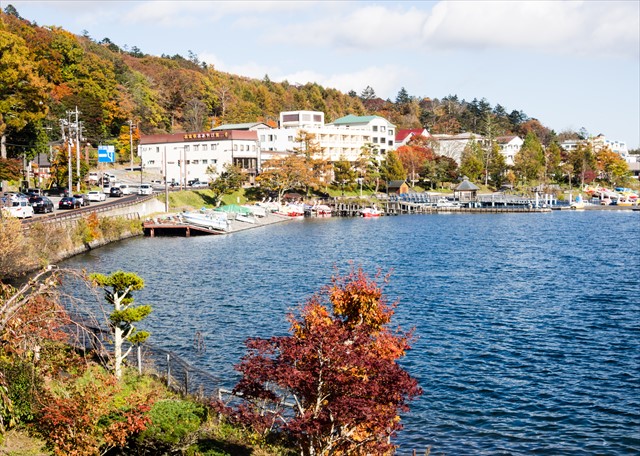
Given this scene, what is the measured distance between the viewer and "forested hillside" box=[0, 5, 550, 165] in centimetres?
7462

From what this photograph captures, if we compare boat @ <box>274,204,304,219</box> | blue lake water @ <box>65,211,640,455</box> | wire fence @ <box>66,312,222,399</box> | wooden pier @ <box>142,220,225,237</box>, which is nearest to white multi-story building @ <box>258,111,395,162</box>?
boat @ <box>274,204,304,219</box>

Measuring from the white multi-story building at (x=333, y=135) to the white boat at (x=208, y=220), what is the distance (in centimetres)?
3712

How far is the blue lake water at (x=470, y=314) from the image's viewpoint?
21922mm

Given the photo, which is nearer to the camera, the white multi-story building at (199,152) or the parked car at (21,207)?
the parked car at (21,207)

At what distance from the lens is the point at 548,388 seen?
25.0 m

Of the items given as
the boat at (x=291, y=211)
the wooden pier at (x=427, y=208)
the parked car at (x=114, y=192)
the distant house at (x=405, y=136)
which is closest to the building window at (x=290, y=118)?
the wooden pier at (x=427, y=208)

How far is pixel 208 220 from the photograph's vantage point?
78500mm

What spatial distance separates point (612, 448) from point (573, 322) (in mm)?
16012

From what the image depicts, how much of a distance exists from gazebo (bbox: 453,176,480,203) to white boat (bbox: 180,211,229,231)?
60308 millimetres

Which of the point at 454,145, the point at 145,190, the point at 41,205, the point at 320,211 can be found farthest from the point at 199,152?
the point at 454,145

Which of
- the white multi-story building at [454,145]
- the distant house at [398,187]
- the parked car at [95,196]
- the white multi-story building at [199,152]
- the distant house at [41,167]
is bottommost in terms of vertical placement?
the parked car at [95,196]

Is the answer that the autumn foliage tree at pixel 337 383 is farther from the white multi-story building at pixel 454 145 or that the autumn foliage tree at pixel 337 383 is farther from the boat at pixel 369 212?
the white multi-story building at pixel 454 145

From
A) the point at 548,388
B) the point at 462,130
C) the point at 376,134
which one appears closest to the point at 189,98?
the point at 376,134

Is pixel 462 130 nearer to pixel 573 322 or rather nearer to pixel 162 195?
pixel 162 195
